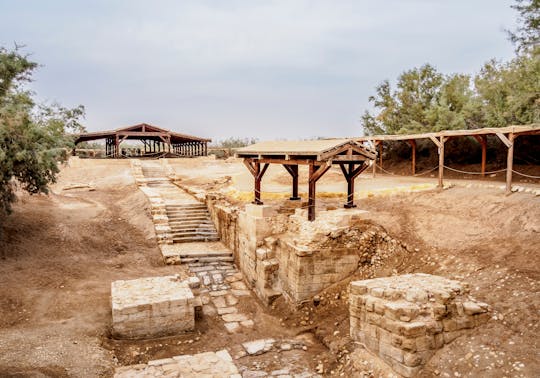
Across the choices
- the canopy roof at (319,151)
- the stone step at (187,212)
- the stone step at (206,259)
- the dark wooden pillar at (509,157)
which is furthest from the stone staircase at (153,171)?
the dark wooden pillar at (509,157)

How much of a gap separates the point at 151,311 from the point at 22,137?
601 centimetres

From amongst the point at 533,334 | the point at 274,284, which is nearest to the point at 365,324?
the point at 533,334

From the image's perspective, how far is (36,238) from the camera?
483 inches

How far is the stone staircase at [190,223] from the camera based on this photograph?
568 inches

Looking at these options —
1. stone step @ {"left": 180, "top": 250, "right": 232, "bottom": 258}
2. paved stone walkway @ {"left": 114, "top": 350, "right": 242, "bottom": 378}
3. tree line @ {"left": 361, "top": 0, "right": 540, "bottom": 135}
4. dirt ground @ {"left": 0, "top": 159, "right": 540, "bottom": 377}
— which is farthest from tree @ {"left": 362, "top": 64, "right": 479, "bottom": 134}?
paved stone walkway @ {"left": 114, "top": 350, "right": 242, "bottom": 378}

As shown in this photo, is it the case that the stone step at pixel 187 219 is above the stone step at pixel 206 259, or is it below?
above

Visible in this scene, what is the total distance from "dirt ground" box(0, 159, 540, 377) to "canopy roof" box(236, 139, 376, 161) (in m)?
2.12

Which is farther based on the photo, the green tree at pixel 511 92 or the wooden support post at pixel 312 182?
the green tree at pixel 511 92

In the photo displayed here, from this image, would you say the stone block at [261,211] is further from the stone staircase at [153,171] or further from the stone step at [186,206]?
the stone staircase at [153,171]

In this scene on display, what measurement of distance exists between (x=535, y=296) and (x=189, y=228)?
11293 millimetres

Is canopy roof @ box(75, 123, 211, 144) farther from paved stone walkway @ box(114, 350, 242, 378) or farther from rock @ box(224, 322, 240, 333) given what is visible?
paved stone walkway @ box(114, 350, 242, 378)

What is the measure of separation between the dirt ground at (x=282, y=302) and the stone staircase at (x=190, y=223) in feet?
3.35

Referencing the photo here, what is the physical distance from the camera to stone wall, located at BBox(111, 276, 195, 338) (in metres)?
8.05

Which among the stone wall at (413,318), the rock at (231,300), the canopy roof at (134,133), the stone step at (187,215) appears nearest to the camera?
the stone wall at (413,318)
